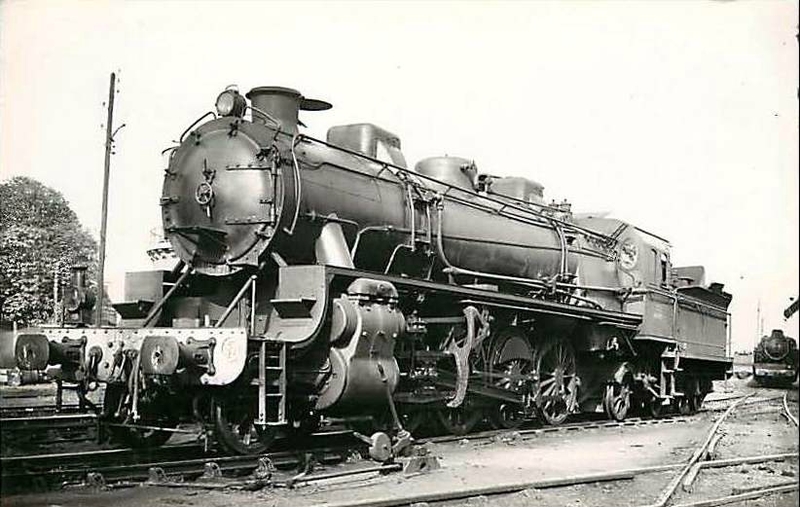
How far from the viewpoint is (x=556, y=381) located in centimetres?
1305

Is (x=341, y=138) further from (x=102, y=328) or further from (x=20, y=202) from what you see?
(x=20, y=202)

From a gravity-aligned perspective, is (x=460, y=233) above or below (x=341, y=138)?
below

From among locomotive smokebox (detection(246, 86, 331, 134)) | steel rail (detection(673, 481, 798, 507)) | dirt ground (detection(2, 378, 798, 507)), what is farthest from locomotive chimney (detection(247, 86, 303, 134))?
steel rail (detection(673, 481, 798, 507))

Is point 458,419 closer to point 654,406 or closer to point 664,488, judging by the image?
point 664,488

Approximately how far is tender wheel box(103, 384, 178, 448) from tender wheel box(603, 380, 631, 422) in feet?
27.4

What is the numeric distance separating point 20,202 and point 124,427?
21.3 metres

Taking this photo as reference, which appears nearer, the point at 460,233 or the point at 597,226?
the point at 460,233

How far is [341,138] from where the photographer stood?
1052 centimetres

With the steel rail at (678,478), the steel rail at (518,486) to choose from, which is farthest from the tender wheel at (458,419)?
the steel rail at (518,486)

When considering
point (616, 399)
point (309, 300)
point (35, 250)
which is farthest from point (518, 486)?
point (35, 250)

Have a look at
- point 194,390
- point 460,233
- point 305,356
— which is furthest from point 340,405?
point 460,233

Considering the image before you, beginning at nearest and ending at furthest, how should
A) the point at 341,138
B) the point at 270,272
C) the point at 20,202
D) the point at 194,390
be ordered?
the point at 194,390, the point at 270,272, the point at 341,138, the point at 20,202

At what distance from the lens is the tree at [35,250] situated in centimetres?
2698

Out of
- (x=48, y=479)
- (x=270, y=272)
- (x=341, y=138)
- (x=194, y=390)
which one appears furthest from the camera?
(x=341, y=138)
